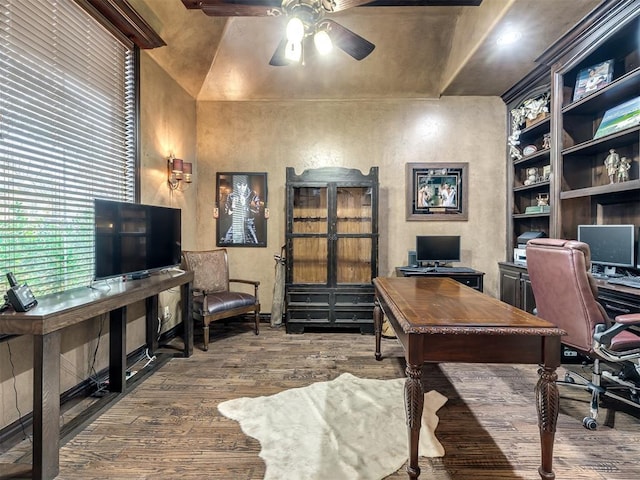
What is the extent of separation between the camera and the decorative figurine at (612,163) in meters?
2.94

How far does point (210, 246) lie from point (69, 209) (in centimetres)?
222

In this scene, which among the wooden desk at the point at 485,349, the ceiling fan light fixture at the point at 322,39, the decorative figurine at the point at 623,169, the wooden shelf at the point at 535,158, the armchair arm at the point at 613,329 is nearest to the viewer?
the wooden desk at the point at 485,349

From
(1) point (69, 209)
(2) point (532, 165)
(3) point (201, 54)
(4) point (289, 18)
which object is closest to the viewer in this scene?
(4) point (289, 18)

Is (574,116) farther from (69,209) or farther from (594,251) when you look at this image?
(69,209)

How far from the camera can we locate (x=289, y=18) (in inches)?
86.7

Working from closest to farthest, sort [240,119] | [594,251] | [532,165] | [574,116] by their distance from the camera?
[594,251], [574,116], [532,165], [240,119]

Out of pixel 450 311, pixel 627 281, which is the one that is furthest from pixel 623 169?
pixel 450 311

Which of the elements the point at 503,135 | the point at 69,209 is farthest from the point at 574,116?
the point at 69,209

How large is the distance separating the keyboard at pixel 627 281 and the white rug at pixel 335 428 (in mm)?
1616

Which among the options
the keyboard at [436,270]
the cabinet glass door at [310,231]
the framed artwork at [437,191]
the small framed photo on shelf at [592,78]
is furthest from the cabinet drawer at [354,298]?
the small framed photo on shelf at [592,78]

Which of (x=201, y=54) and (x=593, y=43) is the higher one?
(x=201, y=54)

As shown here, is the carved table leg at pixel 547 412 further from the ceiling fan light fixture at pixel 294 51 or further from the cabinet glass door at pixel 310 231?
the cabinet glass door at pixel 310 231

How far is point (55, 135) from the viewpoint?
7.49 feet

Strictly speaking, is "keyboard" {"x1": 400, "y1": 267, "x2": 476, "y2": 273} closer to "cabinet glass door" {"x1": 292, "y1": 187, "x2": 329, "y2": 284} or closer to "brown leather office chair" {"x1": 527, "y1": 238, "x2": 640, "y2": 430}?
"cabinet glass door" {"x1": 292, "y1": 187, "x2": 329, "y2": 284}
